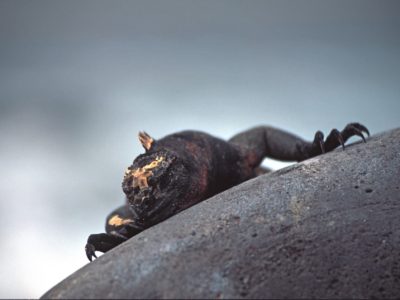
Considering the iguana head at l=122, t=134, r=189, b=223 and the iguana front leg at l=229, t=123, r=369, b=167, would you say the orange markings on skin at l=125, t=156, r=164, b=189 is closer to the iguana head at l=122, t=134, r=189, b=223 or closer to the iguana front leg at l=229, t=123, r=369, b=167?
the iguana head at l=122, t=134, r=189, b=223

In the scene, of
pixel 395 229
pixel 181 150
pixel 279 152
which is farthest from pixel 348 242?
pixel 279 152

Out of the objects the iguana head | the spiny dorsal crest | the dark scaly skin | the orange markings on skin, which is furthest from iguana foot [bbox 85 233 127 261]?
the spiny dorsal crest

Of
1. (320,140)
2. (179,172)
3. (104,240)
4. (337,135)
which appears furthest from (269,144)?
(104,240)

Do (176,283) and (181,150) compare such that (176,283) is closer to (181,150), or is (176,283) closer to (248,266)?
(248,266)

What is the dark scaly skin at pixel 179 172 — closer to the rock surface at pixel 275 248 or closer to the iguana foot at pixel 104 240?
the iguana foot at pixel 104 240

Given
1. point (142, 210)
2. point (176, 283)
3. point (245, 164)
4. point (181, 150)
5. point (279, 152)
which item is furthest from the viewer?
point (279, 152)

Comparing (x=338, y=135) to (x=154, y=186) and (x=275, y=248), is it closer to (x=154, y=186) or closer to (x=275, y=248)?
(x=275, y=248)
